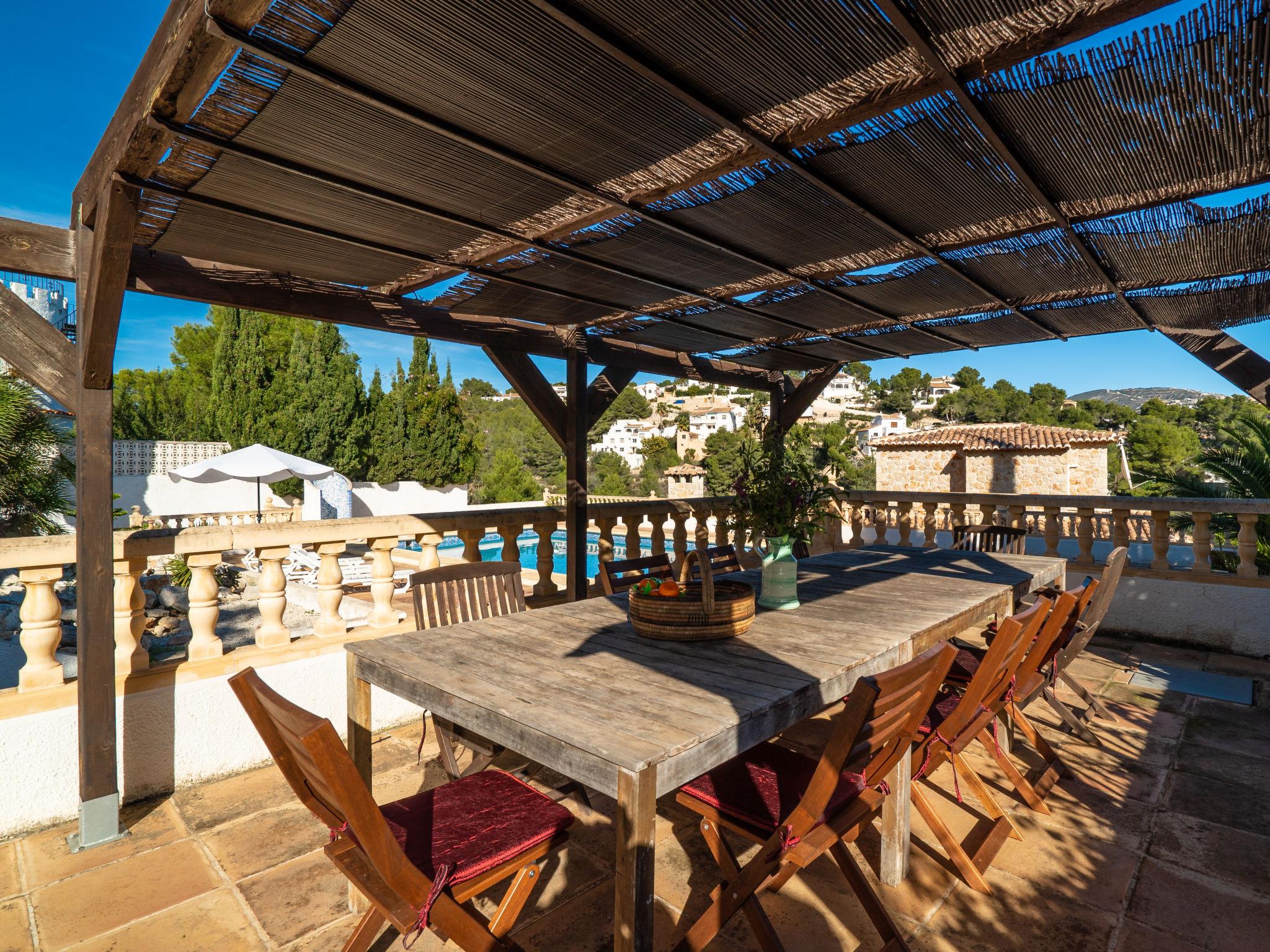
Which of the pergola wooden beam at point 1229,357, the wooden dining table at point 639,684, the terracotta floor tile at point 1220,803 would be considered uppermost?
the pergola wooden beam at point 1229,357

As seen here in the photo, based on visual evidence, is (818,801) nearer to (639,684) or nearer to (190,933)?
(639,684)

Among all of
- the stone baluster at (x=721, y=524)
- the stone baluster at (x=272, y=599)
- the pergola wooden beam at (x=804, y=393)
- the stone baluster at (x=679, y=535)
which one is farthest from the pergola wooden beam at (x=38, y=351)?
the pergola wooden beam at (x=804, y=393)

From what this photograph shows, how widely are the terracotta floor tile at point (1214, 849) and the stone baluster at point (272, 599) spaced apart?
362 cm

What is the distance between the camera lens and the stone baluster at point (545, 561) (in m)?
4.52

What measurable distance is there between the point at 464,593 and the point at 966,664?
7.50 ft

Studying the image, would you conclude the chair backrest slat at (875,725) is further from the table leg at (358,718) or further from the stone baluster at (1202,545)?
the stone baluster at (1202,545)

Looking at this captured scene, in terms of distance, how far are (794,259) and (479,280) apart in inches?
64.6

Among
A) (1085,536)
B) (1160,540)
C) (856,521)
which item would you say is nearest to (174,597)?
(856,521)

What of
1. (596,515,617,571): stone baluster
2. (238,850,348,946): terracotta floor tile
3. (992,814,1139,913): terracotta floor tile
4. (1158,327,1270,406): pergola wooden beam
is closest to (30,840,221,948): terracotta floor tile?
(238,850,348,946): terracotta floor tile

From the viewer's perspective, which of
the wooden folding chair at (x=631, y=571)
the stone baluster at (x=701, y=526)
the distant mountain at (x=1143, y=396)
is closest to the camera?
the wooden folding chair at (x=631, y=571)

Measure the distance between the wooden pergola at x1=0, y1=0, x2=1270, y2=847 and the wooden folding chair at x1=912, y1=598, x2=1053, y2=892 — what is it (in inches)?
61.7

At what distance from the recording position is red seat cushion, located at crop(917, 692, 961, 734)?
2264 mm

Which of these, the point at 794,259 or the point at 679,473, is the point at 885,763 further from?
the point at 679,473

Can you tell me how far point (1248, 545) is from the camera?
461 cm
